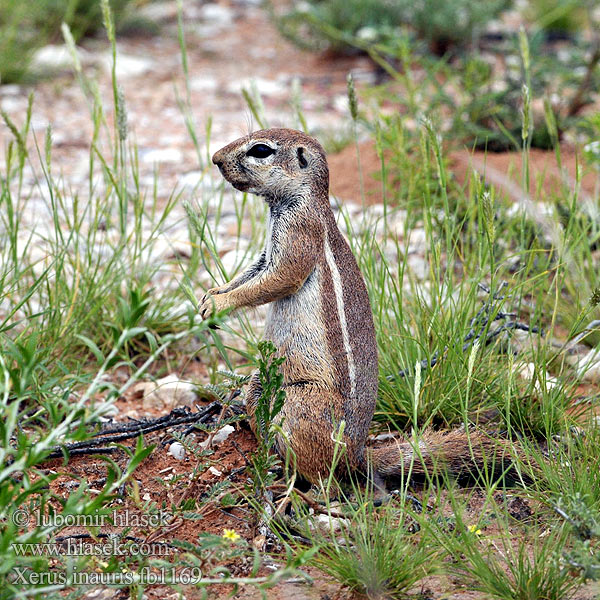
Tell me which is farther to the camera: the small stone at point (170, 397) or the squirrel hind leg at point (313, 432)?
the small stone at point (170, 397)

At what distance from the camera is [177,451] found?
335 centimetres

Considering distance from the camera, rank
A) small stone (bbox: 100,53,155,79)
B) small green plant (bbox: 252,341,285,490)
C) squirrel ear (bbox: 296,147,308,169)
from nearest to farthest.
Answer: small green plant (bbox: 252,341,285,490)
squirrel ear (bbox: 296,147,308,169)
small stone (bbox: 100,53,155,79)

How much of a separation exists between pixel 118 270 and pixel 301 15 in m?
5.85

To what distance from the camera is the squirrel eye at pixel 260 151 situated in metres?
3.06

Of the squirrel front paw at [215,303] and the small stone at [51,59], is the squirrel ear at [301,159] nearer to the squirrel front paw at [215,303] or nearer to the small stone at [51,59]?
the squirrel front paw at [215,303]

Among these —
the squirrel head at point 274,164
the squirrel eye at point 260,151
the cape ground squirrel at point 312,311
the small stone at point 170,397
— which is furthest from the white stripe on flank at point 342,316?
the small stone at point 170,397

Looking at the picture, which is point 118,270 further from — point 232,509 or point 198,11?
point 198,11

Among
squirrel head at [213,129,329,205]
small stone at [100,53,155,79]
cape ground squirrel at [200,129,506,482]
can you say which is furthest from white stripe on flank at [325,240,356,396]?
small stone at [100,53,155,79]

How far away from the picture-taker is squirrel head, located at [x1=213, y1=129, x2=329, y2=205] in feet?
10.0

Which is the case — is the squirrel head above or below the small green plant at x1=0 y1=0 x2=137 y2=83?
above

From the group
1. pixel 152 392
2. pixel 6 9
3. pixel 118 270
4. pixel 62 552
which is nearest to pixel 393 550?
pixel 62 552

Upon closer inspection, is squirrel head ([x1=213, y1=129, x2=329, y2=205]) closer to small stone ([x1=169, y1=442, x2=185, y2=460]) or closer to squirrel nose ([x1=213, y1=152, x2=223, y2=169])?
squirrel nose ([x1=213, y1=152, x2=223, y2=169])

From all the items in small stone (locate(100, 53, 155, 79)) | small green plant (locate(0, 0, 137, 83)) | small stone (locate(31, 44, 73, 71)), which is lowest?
small stone (locate(100, 53, 155, 79))

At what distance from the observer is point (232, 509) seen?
3021mm
